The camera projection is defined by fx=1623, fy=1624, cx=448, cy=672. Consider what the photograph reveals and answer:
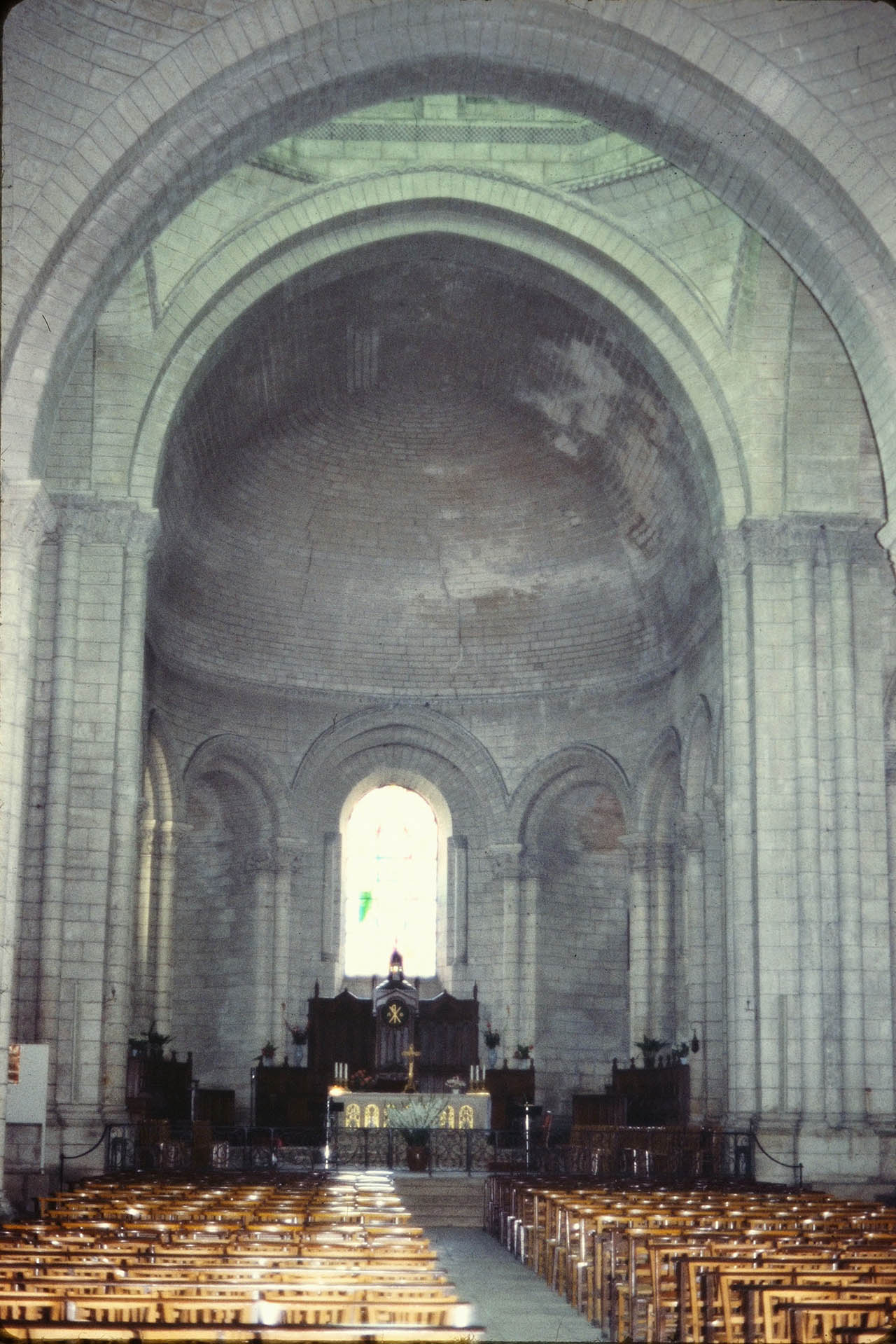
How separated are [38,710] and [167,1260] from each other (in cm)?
1331

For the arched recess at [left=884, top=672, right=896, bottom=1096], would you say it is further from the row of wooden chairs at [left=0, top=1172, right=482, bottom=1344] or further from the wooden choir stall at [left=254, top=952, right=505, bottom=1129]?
the row of wooden chairs at [left=0, top=1172, right=482, bottom=1344]

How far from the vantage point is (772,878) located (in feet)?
70.7

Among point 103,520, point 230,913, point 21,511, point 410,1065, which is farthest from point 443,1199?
point 21,511

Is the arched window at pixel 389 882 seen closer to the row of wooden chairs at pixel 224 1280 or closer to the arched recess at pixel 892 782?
the arched recess at pixel 892 782

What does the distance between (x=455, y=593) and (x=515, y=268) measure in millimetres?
8389

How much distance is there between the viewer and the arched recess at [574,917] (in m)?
31.7

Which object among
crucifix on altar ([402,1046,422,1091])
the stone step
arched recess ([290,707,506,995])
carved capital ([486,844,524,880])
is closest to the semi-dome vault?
arched recess ([290,707,506,995])

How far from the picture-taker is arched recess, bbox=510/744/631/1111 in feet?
104

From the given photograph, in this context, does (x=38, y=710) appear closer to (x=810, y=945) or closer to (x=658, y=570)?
(x=810, y=945)

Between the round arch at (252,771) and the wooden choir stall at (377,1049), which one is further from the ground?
the round arch at (252,771)

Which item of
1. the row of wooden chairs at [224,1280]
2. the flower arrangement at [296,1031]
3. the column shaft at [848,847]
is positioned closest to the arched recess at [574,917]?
the flower arrangement at [296,1031]

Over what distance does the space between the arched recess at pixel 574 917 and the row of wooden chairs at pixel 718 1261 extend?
14934mm

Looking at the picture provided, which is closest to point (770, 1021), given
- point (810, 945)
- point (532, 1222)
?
point (810, 945)

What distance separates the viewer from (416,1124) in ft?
83.8
